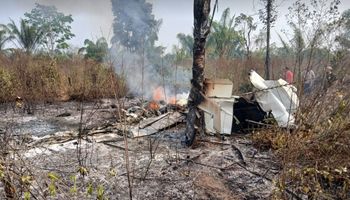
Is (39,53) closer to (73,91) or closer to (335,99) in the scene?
(73,91)

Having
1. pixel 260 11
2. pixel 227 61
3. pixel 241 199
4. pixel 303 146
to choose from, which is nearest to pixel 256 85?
pixel 303 146

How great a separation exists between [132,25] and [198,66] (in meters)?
14.1

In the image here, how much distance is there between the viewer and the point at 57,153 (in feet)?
14.7

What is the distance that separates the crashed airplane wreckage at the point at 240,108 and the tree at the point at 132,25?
11749mm

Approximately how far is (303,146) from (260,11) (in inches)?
354

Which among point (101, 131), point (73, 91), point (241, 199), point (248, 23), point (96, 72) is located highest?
point (248, 23)

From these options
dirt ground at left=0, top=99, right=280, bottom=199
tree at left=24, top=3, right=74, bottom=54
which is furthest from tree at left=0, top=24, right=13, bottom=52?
dirt ground at left=0, top=99, right=280, bottom=199

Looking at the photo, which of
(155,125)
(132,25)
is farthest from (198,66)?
(132,25)

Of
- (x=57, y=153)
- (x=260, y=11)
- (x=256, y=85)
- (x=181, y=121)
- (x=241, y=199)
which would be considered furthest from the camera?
(x=260, y=11)

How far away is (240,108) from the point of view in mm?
5656

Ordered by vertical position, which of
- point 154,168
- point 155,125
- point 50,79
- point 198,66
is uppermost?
point 198,66

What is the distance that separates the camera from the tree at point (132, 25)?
17391 millimetres

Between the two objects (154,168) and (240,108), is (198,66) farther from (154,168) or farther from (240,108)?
(154,168)

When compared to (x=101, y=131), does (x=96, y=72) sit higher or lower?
higher
